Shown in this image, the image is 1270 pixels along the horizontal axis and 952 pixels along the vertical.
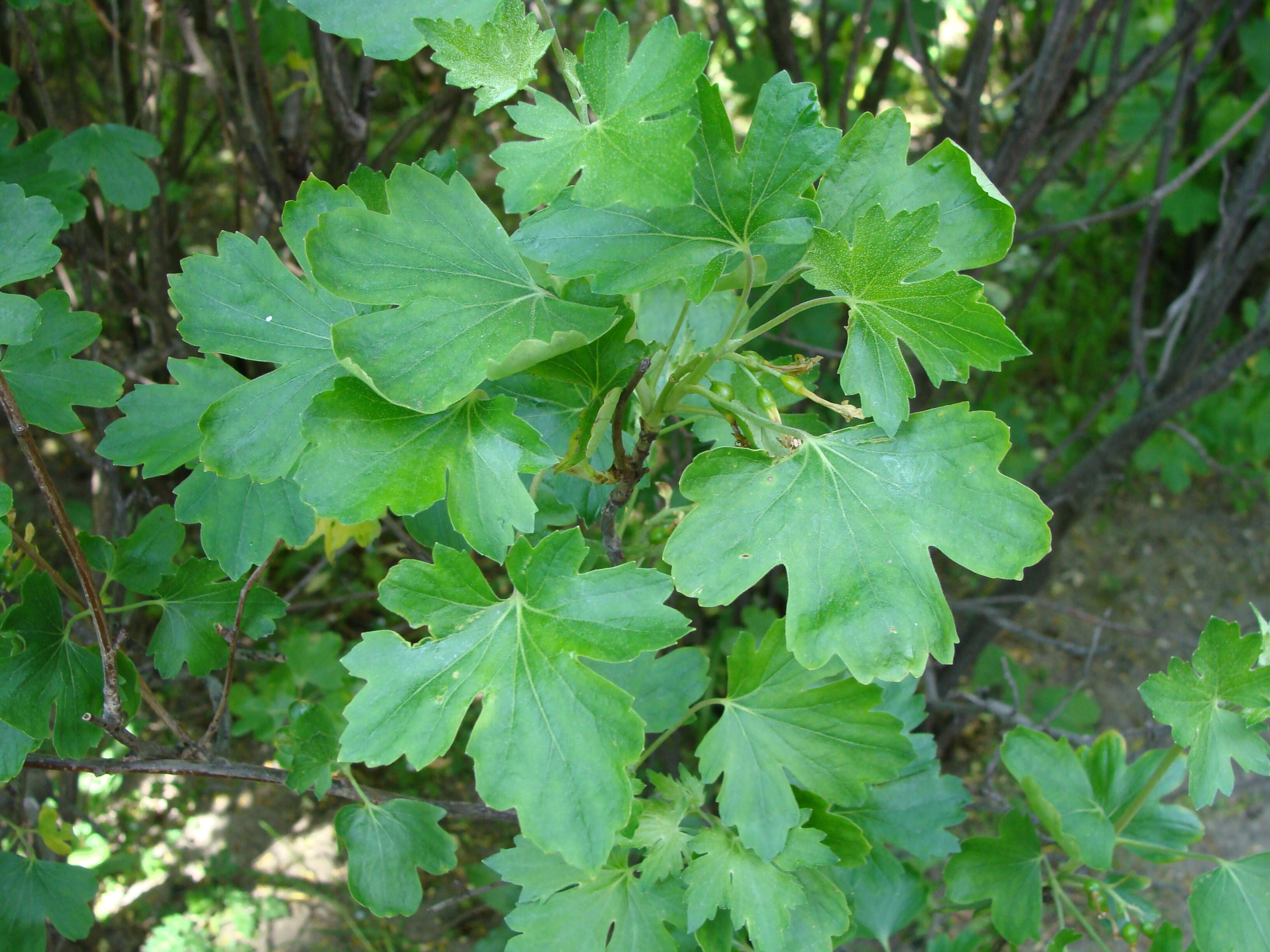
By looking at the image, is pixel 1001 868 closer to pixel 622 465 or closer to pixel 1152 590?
pixel 622 465

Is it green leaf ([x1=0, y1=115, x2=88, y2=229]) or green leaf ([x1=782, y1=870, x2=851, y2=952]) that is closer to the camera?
green leaf ([x1=782, y1=870, x2=851, y2=952])

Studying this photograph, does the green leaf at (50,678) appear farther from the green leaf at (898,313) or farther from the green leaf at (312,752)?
the green leaf at (898,313)

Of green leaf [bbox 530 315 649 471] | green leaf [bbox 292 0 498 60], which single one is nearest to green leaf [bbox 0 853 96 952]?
green leaf [bbox 530 315 649 471]

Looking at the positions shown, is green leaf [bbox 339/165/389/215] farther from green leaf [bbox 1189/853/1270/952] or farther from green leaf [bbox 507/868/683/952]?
green leaf [bbox 1189/853/1270/952]

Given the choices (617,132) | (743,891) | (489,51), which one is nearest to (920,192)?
(617,132)

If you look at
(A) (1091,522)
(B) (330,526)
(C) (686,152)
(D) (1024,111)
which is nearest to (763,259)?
(C) (686,152)

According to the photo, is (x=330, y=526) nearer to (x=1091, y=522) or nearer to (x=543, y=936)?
(x=543, y=936)
